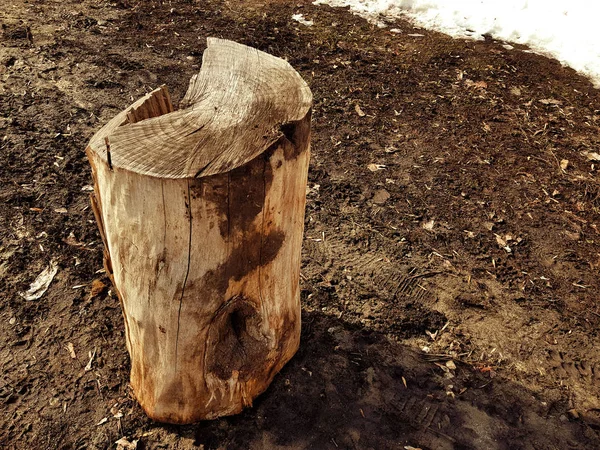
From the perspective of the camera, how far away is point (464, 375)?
314 cm

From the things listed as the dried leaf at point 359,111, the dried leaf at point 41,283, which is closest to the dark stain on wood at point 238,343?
the dried leaf at point 41,283

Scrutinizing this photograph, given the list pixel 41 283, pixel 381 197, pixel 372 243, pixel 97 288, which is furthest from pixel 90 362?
pixel 381 197

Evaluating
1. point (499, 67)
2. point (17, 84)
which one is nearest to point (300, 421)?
point (17, 84)

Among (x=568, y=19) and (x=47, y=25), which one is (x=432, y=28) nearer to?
(x=568, y=19)

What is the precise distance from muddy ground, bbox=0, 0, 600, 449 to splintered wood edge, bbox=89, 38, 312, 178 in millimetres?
1419

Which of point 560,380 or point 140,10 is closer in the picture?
point 560,380

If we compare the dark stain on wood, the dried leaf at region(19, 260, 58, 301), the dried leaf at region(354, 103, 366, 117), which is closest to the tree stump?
the dark stain on wood

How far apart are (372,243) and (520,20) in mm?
Result: 4443

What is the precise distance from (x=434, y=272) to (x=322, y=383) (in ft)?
4.01

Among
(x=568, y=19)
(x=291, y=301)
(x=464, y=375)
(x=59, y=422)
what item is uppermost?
(x=568, y=19)

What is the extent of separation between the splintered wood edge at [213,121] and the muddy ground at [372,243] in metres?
1.42

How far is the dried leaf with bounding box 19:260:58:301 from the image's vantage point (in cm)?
344

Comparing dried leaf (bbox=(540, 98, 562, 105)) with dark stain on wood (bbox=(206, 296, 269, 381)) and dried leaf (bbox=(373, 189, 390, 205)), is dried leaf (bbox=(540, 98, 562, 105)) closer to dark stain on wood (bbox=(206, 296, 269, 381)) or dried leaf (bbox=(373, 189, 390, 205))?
dried leaf (bbox=(373, 189, 390, 205))

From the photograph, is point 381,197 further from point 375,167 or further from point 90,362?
point 90,362
